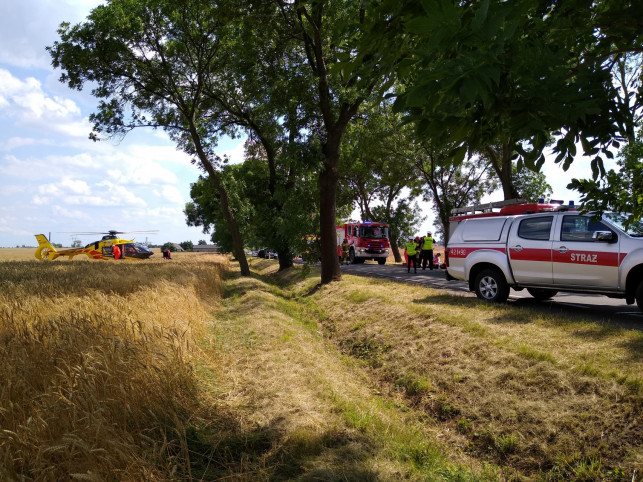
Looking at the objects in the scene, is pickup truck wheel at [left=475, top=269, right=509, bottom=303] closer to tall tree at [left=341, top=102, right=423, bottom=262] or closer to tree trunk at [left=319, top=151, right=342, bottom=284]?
tree trunk at [left=319, top=151, right=342, bottom=284]

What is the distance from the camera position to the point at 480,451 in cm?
443

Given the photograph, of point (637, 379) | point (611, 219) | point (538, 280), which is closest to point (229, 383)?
point (637, 379)

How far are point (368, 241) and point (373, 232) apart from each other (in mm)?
843

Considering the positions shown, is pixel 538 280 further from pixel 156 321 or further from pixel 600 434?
pixel 156 321

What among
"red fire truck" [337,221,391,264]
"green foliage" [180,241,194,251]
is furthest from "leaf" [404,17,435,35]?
"green foliage" [180,241,194,251]

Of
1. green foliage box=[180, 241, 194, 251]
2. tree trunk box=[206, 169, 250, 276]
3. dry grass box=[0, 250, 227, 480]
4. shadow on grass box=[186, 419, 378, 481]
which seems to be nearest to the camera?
dry grass box=[0, 250, 227, 480]

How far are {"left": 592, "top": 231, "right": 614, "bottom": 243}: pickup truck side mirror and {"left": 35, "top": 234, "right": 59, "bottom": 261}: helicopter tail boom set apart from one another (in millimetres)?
42032

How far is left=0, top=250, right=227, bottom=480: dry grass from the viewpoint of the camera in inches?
116

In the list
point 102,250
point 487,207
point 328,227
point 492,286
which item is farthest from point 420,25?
point 102,250

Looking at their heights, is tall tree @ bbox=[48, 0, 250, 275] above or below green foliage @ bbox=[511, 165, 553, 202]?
above

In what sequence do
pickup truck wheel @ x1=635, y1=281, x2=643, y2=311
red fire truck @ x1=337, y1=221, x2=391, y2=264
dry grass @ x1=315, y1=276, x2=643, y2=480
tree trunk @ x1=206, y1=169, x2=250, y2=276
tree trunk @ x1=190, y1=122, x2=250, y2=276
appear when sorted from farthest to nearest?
red fire truck @ x1=337, y1=221, x2=391, y2=264 < tree trunk @ x1=206, y1=169, x2=250, y2=276 < tree trunk @ x1=190, y1=122, x2=250, y2=276 < pickup truck wheel @ x1=635, y1=281, x2=643, y2=311 < dry grass @ x1=315, y1=276, x2=643, y2=480

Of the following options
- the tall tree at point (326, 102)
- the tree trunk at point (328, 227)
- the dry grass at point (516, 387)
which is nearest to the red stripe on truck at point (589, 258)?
the dry grass at point (516, 387)

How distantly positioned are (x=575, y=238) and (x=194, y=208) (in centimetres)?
6515

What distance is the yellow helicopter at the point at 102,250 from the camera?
38.0 meters
